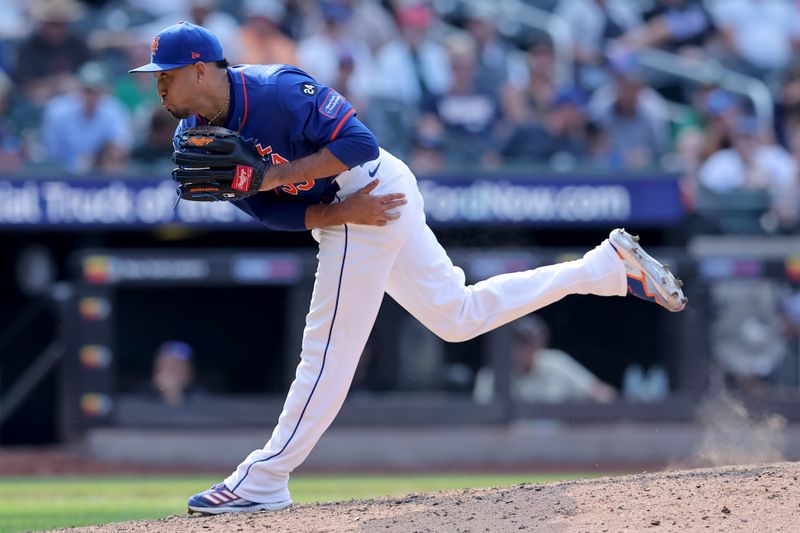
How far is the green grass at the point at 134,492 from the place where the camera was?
256 inches

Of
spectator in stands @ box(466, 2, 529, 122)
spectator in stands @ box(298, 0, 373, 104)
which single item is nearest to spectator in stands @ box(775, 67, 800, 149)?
spectator in stands @ box(466, 2, 529, 122)

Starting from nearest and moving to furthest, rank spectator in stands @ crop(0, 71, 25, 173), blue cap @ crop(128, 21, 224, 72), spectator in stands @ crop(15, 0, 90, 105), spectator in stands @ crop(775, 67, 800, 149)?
blue cap @ crop(128, 21, 224, 72)
spectator in stands @ crop(0, 71, 25, 173)
spectator in stands @ crop(15, 0, 90, 105)
spectator in stands @ crop(775, 67, 800, 149)

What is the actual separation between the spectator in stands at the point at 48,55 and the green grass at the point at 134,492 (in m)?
3.90

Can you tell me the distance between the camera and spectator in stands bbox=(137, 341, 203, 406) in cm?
981

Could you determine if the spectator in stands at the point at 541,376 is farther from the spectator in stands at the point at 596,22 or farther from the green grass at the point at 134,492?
the spectator in stands at the point at 596,22

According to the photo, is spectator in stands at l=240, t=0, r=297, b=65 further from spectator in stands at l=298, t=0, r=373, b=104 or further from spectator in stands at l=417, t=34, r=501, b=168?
spectator in stands at l=417, t=34, r=501, b=168

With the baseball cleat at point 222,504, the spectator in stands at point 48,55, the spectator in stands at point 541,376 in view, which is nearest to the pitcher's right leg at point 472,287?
the baseball cleat at point 222,504

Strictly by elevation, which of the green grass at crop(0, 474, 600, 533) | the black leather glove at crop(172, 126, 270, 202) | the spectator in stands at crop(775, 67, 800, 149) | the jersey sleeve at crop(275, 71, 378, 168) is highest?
the spectator in stands at crop(775, 67, 800, 149)

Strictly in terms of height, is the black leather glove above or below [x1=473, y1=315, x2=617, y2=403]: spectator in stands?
above

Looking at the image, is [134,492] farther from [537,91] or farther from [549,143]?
[537,91]

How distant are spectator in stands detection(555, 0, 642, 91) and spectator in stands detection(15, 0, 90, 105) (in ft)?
15.6

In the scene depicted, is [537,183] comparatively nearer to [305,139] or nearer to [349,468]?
[349,468]

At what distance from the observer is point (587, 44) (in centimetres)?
1290

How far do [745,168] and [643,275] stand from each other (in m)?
6.00
